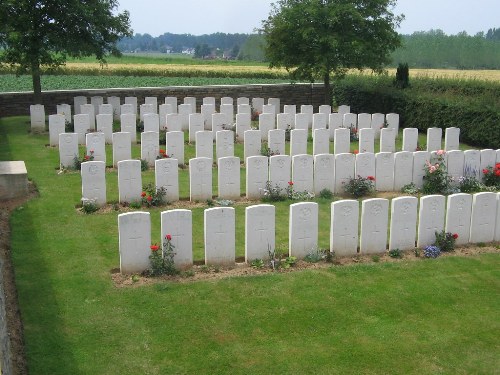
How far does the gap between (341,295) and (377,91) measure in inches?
667

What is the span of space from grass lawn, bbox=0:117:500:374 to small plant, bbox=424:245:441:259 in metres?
0.17

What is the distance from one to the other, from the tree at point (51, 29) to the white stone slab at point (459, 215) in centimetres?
1309

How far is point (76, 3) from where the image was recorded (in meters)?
18.6

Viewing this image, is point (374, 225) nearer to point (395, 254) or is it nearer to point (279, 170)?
point (395, 254)

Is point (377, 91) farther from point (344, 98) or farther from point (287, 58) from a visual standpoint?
point (287, 58)

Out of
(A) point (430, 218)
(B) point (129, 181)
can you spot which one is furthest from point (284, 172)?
(A) point (430, 218)

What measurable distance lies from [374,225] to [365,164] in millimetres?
3889

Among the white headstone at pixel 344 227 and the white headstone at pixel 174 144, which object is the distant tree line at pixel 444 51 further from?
the white headstone at pixel 344 227

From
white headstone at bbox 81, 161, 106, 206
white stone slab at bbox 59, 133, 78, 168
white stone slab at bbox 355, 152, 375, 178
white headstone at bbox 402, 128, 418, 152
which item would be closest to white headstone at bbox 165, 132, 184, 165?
white stone slab at bbox 59, 133, 78, 168

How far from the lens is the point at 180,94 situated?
920 inches

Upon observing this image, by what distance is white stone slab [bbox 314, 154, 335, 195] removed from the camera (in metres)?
12.8

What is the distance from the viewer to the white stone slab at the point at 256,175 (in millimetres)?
12477

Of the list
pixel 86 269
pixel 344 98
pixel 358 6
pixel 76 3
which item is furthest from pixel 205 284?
pixel 344 98

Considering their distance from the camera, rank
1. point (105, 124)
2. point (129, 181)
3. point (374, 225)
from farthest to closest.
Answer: point (105, 124)
point (129, 181)
point (374, 225)
